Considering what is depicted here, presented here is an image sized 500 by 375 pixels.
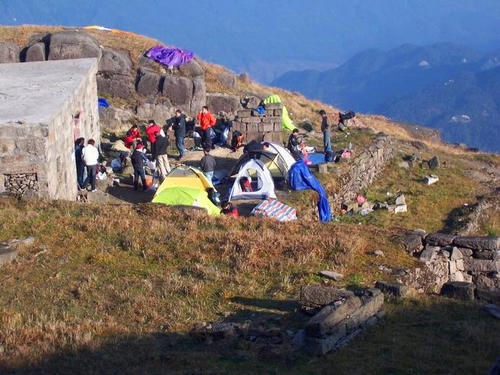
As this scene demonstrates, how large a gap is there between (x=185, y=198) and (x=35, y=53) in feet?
56.4

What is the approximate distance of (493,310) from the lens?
1062cm

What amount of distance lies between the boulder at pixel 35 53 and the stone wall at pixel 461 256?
2256 centimetres

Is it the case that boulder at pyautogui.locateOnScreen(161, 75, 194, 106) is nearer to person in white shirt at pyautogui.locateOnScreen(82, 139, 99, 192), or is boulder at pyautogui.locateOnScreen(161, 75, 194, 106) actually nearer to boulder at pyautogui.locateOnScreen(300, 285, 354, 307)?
person in white shirt at pyautogui.locateOnScreen(82, 139, 99, 192)

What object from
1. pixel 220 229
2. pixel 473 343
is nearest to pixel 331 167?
pixel 220 229

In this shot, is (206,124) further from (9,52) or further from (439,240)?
(9,52)

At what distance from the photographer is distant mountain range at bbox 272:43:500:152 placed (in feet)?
421

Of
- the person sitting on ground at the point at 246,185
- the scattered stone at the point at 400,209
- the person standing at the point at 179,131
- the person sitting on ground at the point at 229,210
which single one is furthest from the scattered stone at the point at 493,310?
the person standing at the point at 179,131

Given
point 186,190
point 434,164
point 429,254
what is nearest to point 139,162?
point 186,190

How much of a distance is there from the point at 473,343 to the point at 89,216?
328 inches

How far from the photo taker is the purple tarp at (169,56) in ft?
113

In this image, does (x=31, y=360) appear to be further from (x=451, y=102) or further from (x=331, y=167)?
(x=451, y=102)

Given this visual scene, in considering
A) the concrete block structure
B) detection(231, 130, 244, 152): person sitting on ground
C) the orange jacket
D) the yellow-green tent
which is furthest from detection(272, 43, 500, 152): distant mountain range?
the yellow-green tent

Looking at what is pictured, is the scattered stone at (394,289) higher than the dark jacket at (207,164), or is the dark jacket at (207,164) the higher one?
the dark jacket at (207,164)

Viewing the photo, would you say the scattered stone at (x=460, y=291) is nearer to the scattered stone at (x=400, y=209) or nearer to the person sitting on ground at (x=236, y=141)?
the scattered stone at (x=400, y=209)
